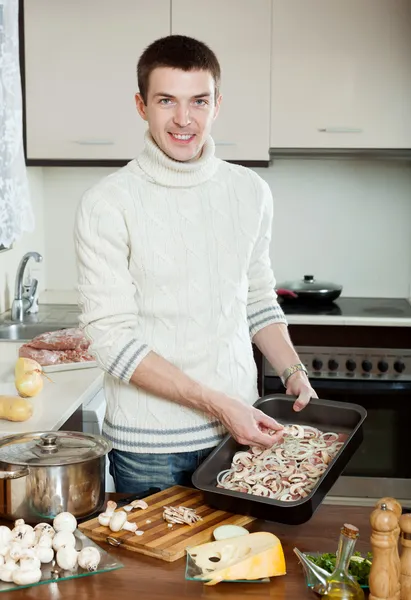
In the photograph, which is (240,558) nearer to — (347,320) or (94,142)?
(347,320)

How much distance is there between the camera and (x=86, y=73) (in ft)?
11.0

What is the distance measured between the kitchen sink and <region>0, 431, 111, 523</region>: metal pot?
5.34ft

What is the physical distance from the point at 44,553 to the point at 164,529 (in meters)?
0.21

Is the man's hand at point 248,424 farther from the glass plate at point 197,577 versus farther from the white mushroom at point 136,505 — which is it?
the glass plate at point 197,577

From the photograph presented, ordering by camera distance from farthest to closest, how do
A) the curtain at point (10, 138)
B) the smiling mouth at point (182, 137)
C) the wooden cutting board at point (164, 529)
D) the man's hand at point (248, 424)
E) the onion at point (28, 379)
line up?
the curtain at point (10, 138)
the onion at point (28, 379)
the smiling mouth at point (182, 137)
the man's hand at point (248, 424)
the wooden cutting board at point (164, 529)

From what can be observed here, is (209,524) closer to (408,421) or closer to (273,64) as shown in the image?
(408,421)

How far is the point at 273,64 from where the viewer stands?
3.33 m

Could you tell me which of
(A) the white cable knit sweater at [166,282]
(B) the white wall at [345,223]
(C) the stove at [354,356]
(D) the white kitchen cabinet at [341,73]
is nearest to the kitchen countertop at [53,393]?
(A) the white cable knit sweater at [166,282]

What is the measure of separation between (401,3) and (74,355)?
6.20 feet

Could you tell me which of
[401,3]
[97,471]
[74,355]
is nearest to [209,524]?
[97,471]

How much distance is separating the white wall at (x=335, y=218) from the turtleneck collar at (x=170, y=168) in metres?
2.03

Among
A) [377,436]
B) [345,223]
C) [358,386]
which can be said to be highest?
[345,223]

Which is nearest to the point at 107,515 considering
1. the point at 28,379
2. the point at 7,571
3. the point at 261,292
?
the point at 7,571

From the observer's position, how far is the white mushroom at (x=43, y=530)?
1.33 m
